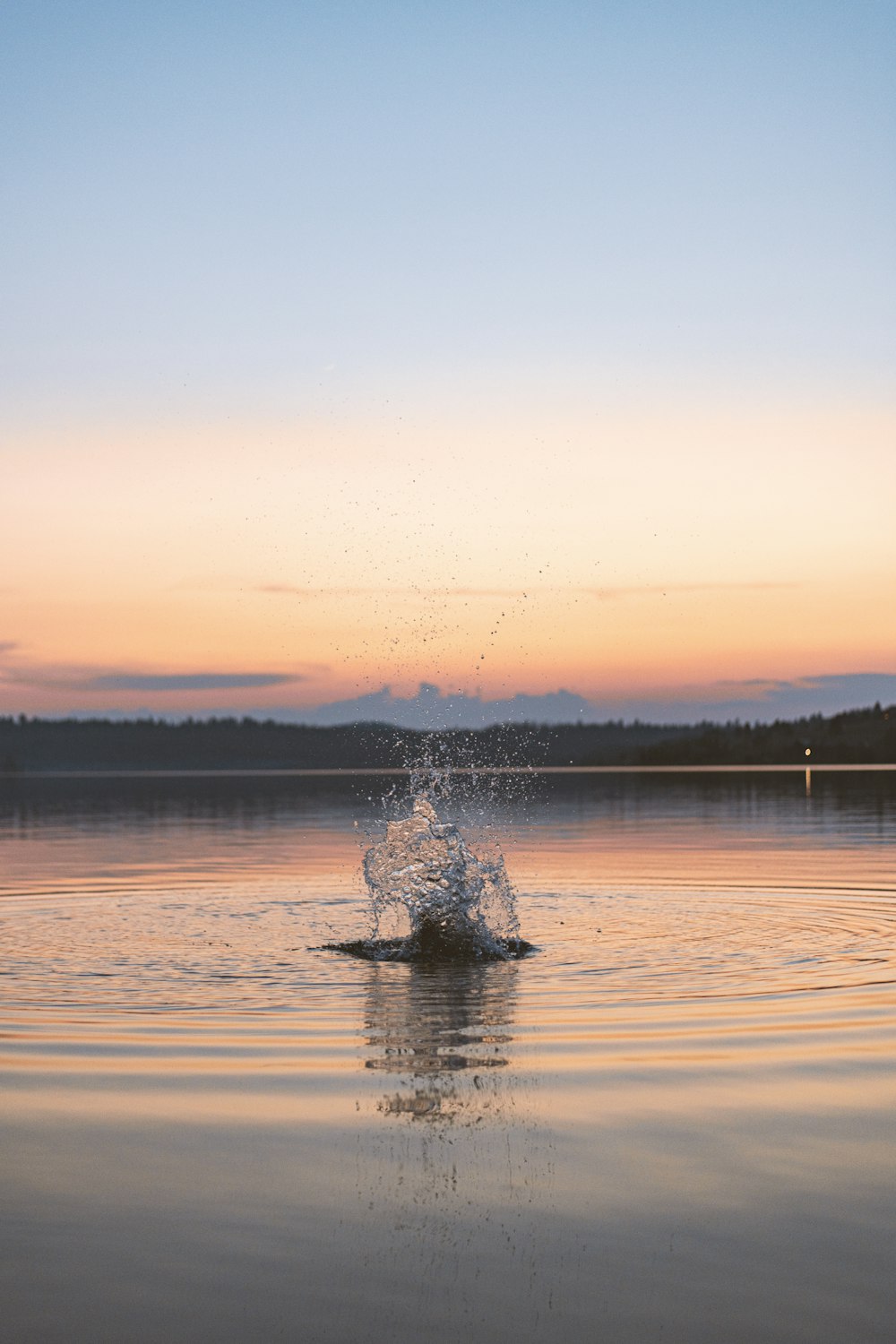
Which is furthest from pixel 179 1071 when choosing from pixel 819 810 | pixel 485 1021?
pixel 819 810

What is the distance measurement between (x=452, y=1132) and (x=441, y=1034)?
3.97 m

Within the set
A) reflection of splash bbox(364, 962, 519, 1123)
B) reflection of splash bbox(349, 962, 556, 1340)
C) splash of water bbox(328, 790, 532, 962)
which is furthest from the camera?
splash of water bbox(328, 790, 532, 962)

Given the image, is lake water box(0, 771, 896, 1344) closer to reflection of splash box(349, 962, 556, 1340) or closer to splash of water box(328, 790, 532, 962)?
reflection of splash box(349, 962, 556, 1340)

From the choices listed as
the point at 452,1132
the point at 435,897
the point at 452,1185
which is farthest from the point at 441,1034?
the point at 435,897

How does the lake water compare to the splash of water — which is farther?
the splash of water

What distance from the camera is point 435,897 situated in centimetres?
2159

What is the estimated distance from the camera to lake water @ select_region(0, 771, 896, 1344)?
6688mm

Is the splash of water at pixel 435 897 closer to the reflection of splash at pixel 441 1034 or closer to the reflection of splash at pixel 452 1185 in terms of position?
the reflection of splash at pixel 441 1034

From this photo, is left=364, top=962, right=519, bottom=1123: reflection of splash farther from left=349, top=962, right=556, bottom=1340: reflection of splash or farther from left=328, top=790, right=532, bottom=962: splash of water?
left=328, top=790, right=532, bottom=962: splash of water

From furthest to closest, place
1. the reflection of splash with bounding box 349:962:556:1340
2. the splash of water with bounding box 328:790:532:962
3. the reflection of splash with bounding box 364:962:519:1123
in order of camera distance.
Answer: the splash of water with bounding box 328:790:532:962
the reflection of splash with bounding box 364:962:519:1123
the reflection of splash with bounding box 349:962:556:1340

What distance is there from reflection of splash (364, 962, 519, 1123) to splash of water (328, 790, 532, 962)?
0.82 metres

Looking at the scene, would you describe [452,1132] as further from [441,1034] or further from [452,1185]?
[441,1034]

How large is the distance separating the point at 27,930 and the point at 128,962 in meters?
3.57

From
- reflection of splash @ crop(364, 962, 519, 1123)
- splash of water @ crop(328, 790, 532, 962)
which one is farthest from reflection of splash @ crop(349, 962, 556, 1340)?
splash of water @ crop(328, 790, 532, 962)
